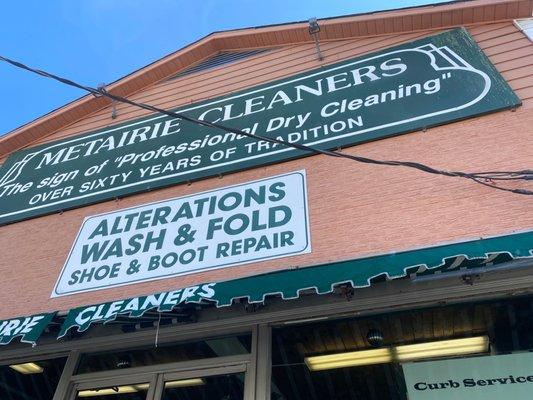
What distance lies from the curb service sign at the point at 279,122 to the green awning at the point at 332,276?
2.20 metres

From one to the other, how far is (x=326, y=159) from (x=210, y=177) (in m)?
1.54

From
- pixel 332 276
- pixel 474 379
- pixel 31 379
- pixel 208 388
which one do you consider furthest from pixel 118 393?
pixel 474 379

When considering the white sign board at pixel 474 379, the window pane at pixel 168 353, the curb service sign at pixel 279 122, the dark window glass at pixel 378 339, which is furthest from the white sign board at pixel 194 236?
the white sign board at pixel 474 379

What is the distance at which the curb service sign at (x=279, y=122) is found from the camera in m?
5.72

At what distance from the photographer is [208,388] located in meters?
4.54

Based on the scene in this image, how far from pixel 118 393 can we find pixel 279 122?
12.6 feet

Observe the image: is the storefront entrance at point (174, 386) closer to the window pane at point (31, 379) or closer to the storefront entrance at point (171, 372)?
the storefront entrance at point (171, 372)

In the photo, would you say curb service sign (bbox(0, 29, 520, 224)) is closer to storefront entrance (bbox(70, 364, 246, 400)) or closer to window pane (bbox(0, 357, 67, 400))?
window pane (bbox(0, 357, 67, 400))

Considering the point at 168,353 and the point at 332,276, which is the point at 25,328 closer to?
the point at 168,353

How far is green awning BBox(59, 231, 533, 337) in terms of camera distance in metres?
3.54

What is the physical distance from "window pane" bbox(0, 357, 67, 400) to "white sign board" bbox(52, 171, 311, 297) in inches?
31.9

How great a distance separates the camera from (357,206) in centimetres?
506

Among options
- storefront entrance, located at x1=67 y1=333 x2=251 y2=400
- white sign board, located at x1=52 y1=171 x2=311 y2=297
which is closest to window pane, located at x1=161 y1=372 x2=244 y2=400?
storefront entrance, located at x1=67 y1=333 x2=251 y2=400

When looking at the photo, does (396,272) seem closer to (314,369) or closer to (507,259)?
(507,259)
